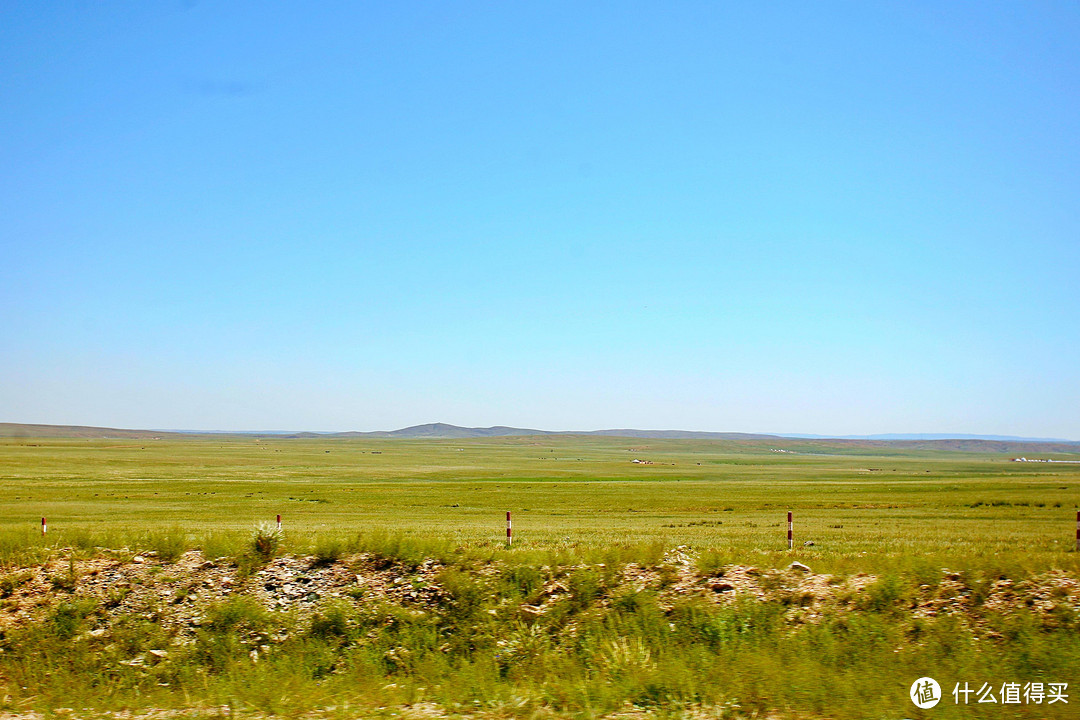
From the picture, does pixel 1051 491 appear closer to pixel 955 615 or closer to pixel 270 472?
pixel 955 615

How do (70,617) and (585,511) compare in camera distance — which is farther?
(585,511)

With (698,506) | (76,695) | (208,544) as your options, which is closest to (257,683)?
(76,695)

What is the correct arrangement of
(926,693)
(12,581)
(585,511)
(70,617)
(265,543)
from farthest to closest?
(585,511) < (265,543) < (12,581) < (70,617) < (926,693)

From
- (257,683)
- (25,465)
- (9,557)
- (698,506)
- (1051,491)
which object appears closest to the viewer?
(257,683)

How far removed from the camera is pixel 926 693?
691 centimetres

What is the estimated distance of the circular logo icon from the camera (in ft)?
22.0

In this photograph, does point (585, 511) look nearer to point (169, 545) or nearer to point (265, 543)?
point (265, 543)

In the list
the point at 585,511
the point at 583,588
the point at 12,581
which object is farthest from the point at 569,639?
the point at 585,511

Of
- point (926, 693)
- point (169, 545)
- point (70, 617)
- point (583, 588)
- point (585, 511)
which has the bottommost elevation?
point (585, 511)

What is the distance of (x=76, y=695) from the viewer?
7805 mm

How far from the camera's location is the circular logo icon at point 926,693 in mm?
6711

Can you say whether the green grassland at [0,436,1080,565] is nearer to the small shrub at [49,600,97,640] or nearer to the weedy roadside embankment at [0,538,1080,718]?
the weedy roadside embankment at [0,538,1080,718]

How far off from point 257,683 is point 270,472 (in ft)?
263

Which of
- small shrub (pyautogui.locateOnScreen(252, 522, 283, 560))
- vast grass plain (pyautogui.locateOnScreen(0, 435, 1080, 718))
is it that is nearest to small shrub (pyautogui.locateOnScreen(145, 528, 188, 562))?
vast grass plain (pyautogui.locateOnScreen(0, 435, 1080, 718))
